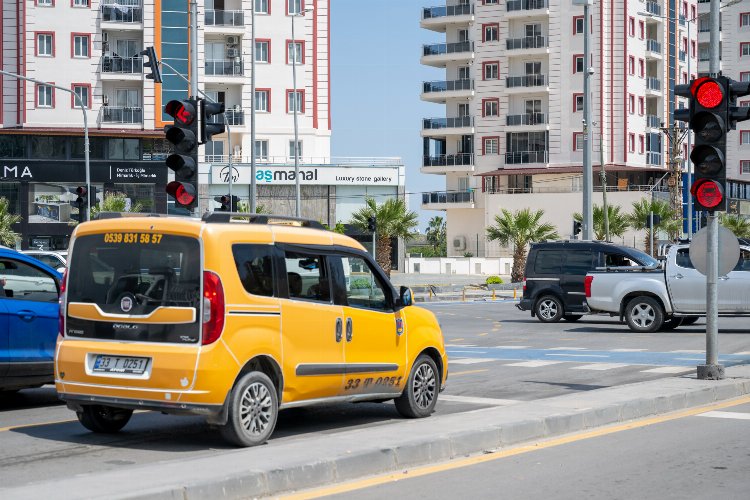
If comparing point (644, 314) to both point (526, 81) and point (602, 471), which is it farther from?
point (526, 81)

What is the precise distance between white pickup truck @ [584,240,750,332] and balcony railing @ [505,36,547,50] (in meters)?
57.9

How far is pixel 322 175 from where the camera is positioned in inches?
2815

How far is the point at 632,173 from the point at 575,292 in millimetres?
54718

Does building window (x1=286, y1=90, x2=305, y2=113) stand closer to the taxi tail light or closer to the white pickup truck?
the white pickup truck

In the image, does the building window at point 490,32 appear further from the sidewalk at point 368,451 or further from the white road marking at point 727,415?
the white road marking at point 727,415

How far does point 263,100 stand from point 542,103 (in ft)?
76.1

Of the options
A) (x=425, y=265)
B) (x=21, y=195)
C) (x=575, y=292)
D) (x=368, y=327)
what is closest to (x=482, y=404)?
(x=368, y=327)

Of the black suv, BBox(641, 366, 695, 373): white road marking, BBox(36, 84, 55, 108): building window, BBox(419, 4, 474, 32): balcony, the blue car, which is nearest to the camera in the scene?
the blue car

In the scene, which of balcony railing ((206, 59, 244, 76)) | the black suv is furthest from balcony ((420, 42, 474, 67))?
the black suv

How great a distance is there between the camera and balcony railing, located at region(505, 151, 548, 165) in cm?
8375

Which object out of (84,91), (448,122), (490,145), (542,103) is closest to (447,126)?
(448,122)

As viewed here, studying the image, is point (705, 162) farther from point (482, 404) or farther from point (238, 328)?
point (238, 328)

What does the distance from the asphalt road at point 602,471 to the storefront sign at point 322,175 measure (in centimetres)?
5946

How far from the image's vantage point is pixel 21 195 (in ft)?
209
